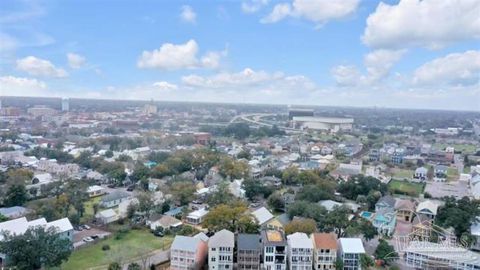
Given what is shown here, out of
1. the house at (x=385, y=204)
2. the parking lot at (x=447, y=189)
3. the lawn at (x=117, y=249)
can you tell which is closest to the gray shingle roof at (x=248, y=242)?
the lawn at (x=117, y=249)

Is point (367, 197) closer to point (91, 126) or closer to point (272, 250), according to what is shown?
point (272, 250)

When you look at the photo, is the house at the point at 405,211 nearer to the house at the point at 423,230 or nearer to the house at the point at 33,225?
the house at the point at 423,230

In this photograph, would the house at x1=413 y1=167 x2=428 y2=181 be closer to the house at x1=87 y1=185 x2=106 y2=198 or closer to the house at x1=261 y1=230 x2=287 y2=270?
the house at x1=261 y1=230 x2=287 y2=270

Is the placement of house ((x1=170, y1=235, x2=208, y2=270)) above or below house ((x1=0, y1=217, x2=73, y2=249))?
below

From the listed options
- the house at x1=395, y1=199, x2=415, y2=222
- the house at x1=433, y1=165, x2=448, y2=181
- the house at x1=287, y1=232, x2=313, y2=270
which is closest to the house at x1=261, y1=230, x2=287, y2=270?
the house at x1=287, y1=232, x2=313, y2=270

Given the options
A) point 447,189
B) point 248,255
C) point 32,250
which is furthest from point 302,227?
point 447,189

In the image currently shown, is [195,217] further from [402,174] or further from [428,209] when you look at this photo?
[402,174]
